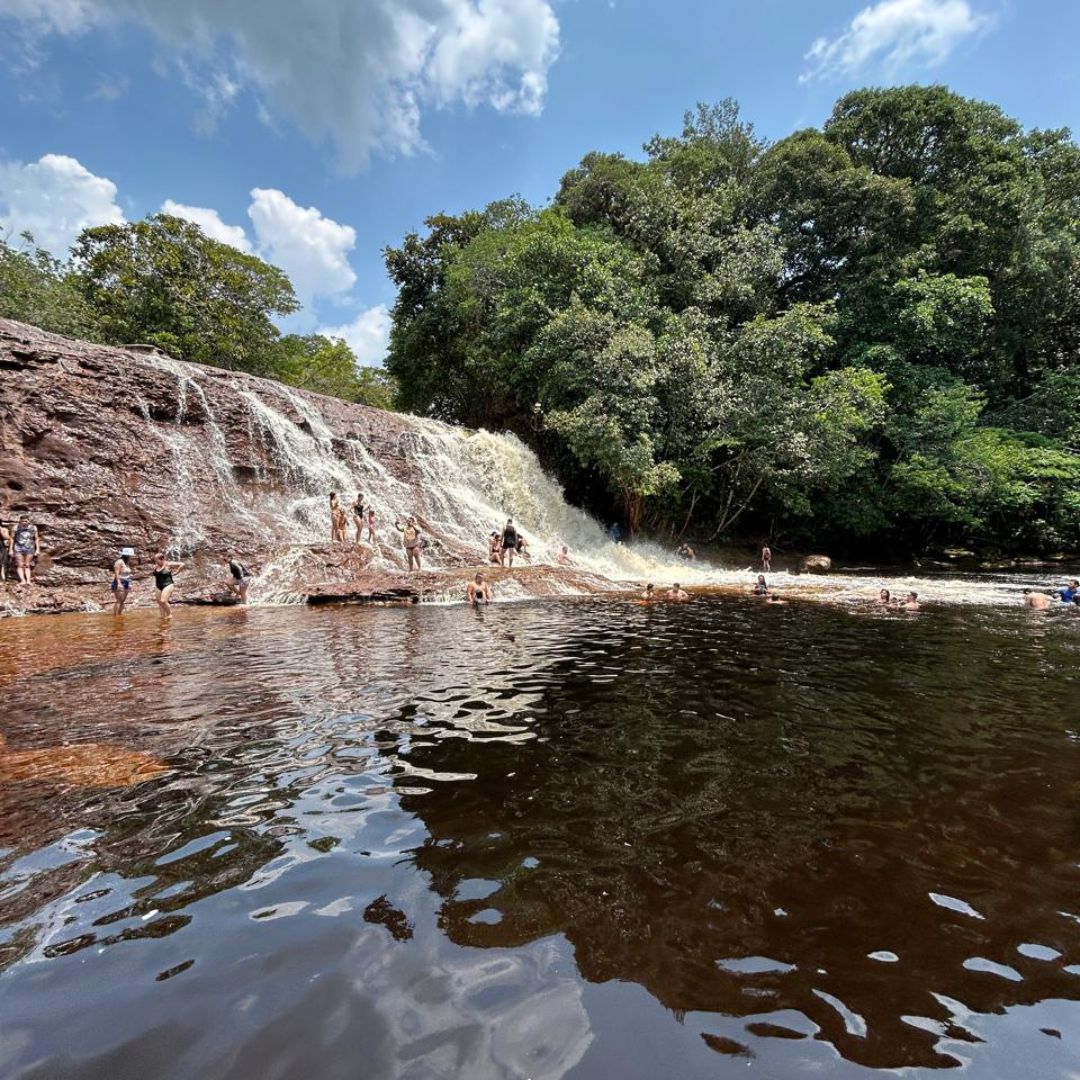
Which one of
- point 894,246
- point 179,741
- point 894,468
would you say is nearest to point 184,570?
point 179,741

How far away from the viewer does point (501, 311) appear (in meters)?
24.6

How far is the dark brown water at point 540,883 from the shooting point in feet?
Result: 6.66

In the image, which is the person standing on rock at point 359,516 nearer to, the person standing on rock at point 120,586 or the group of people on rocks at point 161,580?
the group of people on rocks at point 161,580

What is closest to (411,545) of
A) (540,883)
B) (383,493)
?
(383,493)

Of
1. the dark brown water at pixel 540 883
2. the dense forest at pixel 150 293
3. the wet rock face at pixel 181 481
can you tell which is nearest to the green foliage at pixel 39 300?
the dense forest at pixel 150 293

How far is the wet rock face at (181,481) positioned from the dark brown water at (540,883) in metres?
8.74

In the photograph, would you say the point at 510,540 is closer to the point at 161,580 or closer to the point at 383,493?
the point at 383,493

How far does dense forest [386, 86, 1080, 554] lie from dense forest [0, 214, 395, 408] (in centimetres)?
1200

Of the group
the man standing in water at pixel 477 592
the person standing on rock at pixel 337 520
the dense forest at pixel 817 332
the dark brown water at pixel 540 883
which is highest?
the dense forest at pixel 817 332

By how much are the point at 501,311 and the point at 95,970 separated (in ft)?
81.4

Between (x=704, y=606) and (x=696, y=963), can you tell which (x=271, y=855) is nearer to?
(x=696, y=963)

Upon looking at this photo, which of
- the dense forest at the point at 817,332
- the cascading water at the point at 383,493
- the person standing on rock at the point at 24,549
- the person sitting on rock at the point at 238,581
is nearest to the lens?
the person standing on rock at the point at 24,549

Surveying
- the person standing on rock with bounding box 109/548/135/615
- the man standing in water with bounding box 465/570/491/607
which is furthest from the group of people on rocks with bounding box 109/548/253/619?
the man standing in water with bounding box 465/570/491/607

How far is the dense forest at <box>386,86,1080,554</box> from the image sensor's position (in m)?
23.1
